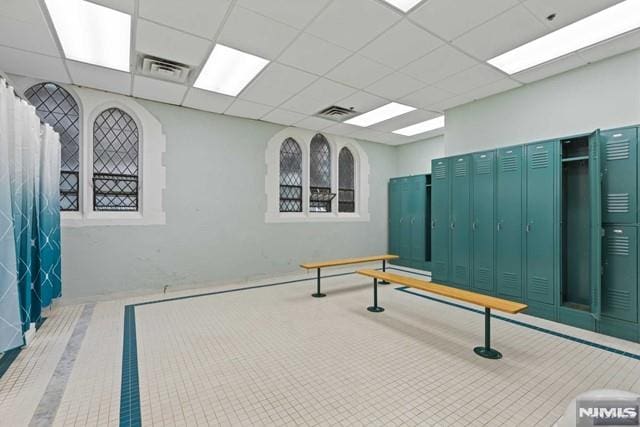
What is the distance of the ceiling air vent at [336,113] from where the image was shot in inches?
189

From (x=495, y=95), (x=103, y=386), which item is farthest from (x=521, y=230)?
(x=103, y=386)

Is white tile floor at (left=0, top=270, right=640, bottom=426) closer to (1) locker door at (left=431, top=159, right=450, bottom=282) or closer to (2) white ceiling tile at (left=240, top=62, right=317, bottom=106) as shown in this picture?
(1) locker door at (left=431, top=159, right=450, bottom=282)

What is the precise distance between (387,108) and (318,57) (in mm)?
1947

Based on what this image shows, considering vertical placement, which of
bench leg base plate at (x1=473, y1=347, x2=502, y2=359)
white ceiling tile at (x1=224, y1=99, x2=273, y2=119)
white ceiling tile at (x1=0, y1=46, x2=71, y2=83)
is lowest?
bench leg base plate at (x1=473, y1=347, x2=502, y2=359)

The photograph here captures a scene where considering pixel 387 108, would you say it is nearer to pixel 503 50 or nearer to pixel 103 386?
pixel 503 50

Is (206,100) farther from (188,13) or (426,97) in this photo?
(426,97)

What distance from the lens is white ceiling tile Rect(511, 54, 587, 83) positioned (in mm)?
3274

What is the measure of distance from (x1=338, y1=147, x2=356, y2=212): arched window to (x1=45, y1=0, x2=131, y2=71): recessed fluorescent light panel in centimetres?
433

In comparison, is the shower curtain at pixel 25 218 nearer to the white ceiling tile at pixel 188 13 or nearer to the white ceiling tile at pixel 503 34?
the white ceiling tile at pixel 188 13

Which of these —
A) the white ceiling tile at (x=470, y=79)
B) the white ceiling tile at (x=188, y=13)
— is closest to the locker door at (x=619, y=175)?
the white ceiling tile at (x=470, y=79)

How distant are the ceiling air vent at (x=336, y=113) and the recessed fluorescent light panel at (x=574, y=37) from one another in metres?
2.14

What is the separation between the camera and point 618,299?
2.92 meters

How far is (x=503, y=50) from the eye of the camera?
308cm

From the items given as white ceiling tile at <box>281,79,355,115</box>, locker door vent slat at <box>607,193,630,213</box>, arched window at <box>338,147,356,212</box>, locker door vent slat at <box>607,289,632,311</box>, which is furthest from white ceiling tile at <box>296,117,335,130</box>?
locker door vent slat at <box>607,289,632,311</box>
